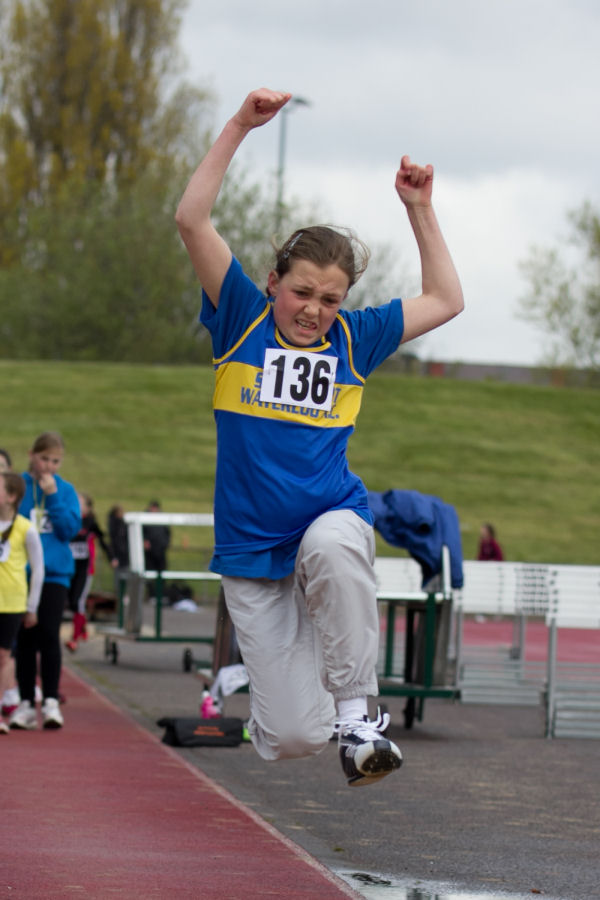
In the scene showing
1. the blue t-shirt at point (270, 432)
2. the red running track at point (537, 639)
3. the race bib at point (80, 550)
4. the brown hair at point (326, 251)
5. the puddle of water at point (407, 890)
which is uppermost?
the brown hair at point (326, 251)

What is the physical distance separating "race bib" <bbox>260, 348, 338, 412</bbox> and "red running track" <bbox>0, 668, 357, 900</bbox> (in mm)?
1780

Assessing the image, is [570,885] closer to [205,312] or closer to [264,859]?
[264,859]

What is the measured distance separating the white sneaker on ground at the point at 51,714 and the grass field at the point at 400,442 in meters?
21.8

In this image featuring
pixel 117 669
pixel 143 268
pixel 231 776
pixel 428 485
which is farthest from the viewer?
pixel 143 268

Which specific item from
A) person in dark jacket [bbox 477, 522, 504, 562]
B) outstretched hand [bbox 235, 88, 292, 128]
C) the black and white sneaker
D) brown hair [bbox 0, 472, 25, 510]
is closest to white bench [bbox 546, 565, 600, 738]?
brown hair [bbox 0, 472, 25, 510]

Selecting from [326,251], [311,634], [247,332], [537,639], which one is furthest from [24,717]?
[537,639]

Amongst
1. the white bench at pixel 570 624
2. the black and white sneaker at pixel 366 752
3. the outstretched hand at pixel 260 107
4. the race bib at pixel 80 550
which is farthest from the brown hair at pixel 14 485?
the race bib at pixel 80 550

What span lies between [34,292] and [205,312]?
4860 centimetres

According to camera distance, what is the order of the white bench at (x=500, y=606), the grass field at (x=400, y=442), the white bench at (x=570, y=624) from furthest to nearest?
the grass field at (x=400, y=442)
the white bench at (x=500, y=606)
the white bench at (x=570, y=624)

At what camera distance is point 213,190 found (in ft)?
16.8

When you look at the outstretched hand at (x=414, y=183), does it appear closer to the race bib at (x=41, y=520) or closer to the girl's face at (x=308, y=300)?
the girl's face at (x=308, y=300)

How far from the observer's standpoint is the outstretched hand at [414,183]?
538 centimetres

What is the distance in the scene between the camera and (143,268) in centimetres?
5228

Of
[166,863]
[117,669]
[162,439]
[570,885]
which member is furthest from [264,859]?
[162,439]
